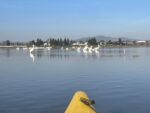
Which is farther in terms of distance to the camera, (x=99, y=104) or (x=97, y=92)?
(x=97, y=92)

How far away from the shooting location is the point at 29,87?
1280 inches

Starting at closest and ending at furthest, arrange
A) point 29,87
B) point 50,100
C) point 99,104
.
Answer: point 99,104 < point 50,100 < point 29,87

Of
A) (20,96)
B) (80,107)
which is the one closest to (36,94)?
(20,96)

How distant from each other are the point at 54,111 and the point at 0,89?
11088mm

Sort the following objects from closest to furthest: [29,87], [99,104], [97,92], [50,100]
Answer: [99,104] < [50,100] < [97,92] < [29,87]

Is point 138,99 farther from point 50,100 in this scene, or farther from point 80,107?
point 80,107

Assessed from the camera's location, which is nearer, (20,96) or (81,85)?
(20,96)

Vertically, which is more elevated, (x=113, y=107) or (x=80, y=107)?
(x=80, y=107)

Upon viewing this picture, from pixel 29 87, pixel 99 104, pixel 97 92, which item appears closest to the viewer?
pixel 99 104

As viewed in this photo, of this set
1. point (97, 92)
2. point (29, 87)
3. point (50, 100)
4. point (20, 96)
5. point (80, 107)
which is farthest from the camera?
point (29, 87)

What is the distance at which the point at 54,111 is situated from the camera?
21062mm

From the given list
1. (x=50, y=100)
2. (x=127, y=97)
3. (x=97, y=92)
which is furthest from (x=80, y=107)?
(x=97, y=92)

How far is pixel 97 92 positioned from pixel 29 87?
6.86 m

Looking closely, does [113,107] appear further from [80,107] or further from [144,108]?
[80,107]
